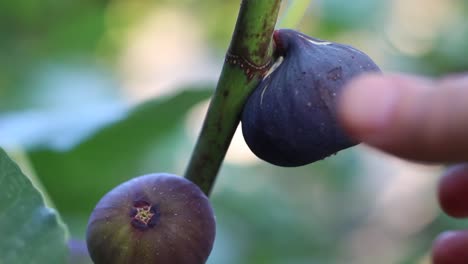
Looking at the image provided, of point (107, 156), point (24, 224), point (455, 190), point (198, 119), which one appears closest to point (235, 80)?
point (24, 224)

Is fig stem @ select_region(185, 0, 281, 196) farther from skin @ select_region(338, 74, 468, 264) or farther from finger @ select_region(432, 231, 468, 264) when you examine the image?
finger @ select_region(432, 231, 468, 264)

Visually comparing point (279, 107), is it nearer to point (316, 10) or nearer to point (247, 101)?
point (247, 101)

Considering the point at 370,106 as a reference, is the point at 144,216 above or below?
below

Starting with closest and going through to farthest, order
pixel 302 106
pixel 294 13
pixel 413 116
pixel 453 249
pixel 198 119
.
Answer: pixel 413 116, pixel 302 106, pixel 294 13, pixel 453 249, pixel 198 119

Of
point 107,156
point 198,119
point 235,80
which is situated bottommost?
point 198,119

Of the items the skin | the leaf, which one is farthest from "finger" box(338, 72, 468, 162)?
the leaf

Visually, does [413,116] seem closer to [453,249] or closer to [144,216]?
[144,216]

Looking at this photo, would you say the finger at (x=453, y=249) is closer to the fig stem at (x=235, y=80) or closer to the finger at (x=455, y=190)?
the finger at (x=455, y=190)
